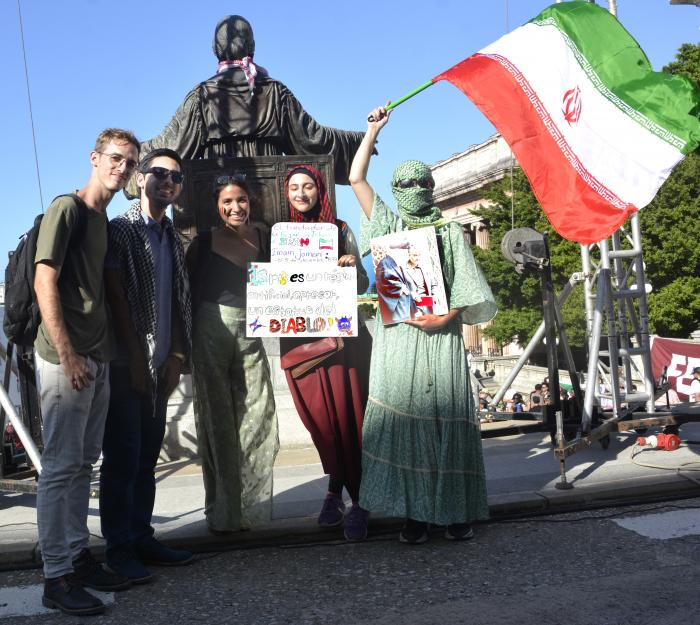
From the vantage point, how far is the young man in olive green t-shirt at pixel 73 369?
3291mm

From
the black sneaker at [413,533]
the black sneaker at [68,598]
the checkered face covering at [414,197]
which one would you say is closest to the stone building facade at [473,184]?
the checkered face covering at [414,197]

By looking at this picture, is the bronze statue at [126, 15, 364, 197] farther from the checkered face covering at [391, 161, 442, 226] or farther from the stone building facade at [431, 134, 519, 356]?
the stone building facade at [431, 134, 519, 356]

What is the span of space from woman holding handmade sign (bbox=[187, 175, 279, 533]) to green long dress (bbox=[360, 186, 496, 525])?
550 millimetres

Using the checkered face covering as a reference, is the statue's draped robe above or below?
above

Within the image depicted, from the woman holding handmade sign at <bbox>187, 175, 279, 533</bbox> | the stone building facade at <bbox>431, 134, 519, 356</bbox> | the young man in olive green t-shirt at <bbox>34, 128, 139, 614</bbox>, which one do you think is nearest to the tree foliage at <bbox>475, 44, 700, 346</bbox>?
the stone building facade at <bbox>431, 134, 519, 356</bbox>

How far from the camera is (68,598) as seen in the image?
331cm

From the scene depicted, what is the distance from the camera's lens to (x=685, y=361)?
18.8 metres

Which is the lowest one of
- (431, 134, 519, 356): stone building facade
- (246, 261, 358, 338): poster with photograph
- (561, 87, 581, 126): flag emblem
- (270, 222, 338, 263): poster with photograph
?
(246, 261, 358, 338): poster with photograph

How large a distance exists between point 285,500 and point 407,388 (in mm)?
1473

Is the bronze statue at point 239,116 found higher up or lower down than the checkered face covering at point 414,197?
higher up

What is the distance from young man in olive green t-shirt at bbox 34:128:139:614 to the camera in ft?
10.8

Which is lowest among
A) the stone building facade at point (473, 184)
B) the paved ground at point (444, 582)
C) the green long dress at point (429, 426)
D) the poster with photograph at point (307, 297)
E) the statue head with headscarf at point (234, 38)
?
the paved ground at point (444, 582)

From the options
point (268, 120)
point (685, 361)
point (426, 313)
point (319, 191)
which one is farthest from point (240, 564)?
point (685, 361)

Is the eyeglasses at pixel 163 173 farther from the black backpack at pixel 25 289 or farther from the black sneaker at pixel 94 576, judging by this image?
the black sneaker at pixel 94 576
